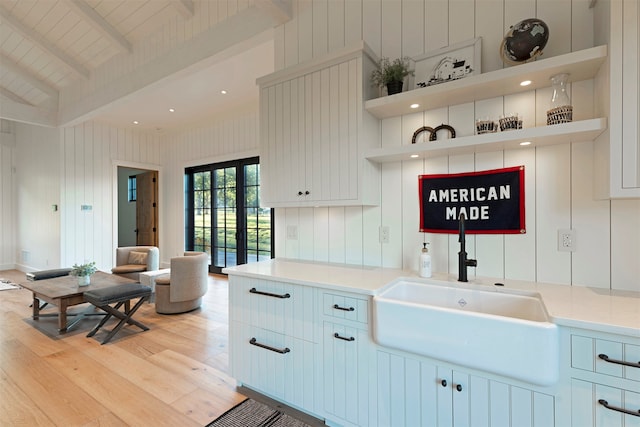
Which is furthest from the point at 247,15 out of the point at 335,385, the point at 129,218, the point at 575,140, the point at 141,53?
the point at 129,218

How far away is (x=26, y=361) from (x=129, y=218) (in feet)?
21.5

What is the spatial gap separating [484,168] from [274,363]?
1790 millimetres

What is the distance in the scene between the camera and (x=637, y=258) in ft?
4.82

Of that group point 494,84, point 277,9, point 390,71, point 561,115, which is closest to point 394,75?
point 390,71

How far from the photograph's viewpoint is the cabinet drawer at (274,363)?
175 centimetres

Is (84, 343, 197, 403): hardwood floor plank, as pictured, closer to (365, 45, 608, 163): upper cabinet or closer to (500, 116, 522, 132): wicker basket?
(365, 45, 608, 163): upper cabinet

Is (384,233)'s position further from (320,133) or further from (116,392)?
(116,392)

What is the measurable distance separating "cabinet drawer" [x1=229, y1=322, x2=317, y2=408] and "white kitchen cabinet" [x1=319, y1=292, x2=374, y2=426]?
0.12 metres

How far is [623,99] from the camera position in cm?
128

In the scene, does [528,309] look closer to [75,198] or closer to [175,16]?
[175,16]

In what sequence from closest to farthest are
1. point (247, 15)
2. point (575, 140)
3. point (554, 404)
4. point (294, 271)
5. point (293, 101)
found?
point (554, 404), point (575, 140), point (294, 271), point (293, 101), point (247, 15)

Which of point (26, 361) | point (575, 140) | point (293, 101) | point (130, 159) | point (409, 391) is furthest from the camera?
point (130, 159)

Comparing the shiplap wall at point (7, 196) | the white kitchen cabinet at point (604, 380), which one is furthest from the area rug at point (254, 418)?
the shiplap wall at point (7, 196)

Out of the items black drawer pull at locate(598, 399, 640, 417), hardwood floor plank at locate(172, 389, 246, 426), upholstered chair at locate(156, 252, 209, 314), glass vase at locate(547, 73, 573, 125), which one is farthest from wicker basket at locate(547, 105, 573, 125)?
upholstered chair at locate(156, 252, 209, 314)
